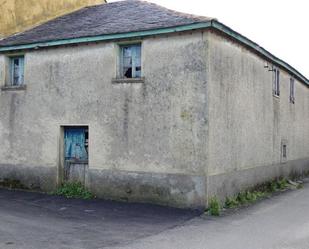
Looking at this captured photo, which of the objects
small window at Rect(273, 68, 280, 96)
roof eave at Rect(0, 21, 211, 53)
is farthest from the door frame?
small window at Rect(273, 68, 280, 96)

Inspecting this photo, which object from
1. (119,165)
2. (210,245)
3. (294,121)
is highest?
(294,121)

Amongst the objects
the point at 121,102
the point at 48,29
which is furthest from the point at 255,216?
the point at 48,29

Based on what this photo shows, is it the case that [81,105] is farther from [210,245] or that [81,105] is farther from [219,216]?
[210,245]

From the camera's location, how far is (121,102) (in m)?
12.3

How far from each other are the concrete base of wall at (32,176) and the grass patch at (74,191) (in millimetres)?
329

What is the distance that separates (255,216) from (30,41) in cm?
916

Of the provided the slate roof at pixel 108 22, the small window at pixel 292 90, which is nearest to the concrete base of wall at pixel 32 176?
the slate roof at pixel 108 22

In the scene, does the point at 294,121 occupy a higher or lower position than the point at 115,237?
higher

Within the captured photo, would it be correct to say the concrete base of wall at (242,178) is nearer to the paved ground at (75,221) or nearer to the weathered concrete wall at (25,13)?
the paved ground at (75,221)

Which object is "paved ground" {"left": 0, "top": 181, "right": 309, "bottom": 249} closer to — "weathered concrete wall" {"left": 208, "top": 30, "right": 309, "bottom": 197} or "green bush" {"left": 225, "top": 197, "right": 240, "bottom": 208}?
"green bush" {"left": 225, "top": 197, "right": 240, "bottom": 208}

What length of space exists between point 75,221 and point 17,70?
7234 millimetres

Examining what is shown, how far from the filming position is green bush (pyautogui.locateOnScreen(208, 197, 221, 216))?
10562mm

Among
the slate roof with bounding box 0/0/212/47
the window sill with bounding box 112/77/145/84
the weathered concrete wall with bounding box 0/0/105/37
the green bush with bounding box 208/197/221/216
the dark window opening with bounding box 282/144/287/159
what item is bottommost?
the green bush with bounding box 208/197/221/216

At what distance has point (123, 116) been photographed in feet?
40.2
